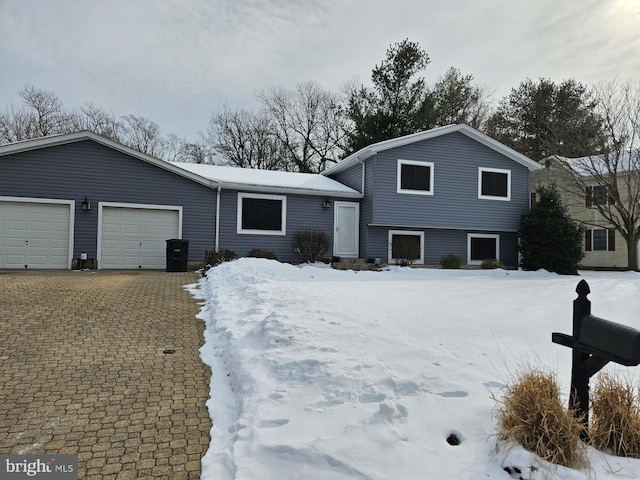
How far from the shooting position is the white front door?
50.5 ft

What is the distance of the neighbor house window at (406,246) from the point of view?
599 inches

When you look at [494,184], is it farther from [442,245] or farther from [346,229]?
[346,229]

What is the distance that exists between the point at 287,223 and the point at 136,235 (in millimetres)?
5270

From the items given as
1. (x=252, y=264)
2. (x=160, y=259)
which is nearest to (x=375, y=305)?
(x=252, y=264)

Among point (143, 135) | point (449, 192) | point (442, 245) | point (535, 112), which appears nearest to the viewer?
point (449, 192)

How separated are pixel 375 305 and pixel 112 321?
384 centimetres

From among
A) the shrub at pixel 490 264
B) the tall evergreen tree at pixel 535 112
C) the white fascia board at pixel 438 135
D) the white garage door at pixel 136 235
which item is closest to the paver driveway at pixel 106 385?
the white garage door at pixel 136 235

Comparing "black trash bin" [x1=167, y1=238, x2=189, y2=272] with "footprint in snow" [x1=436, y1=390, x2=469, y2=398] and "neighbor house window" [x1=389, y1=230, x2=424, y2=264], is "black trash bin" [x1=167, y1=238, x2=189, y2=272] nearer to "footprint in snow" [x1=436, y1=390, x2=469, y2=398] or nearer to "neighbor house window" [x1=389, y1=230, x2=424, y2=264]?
"neighbor house window" [x1=389, y1=230, x2=424, y2=264]

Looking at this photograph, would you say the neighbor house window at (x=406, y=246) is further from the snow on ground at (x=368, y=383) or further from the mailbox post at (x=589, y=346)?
the mailbox post at (x=589, y=346)

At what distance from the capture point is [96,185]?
12.7 m

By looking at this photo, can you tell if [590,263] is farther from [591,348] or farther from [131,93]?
[131,93]

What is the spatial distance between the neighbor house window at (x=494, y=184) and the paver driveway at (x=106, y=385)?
1375cm

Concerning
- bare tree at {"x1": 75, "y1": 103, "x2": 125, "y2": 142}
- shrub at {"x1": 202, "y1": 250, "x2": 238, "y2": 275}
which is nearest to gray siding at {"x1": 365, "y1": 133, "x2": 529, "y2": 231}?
shrub at {"x1": 202, "y1": 250, "x2": 238, "y2": 275}

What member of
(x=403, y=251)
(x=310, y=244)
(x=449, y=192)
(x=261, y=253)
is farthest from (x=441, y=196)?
(x=261, y=253)
